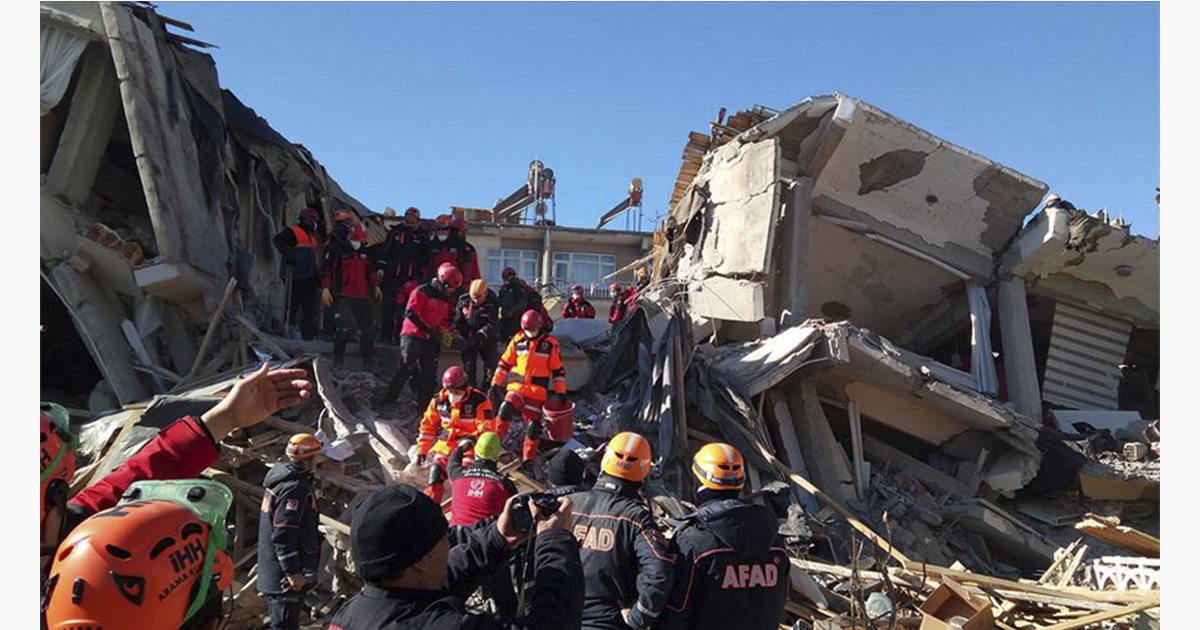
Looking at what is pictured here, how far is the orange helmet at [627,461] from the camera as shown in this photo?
3.72m

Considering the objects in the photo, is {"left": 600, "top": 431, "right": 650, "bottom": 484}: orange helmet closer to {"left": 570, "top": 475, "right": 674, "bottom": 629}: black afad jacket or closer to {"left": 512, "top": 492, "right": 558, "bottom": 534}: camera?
{"left": 570, "top": 475, "right": 674, "bottom": 629}: black afad jacket

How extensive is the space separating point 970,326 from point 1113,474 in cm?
329

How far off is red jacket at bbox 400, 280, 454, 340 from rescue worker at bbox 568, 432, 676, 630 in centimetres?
506

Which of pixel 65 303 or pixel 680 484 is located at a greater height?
pixel 65 303

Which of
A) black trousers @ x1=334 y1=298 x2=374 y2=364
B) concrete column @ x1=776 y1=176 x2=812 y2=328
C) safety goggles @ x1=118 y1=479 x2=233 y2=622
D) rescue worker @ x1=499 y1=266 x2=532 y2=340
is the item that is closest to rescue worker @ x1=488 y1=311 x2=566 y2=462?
rescue worker @ x1=499 y1=266 x2=532 y2=340

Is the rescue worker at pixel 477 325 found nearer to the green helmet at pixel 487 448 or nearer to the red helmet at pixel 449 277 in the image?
the red helmet at pixel 449 277

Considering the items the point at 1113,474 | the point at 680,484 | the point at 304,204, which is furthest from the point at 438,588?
the point at 304,204

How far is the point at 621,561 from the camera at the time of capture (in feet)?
11.4

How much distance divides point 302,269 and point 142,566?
8.41m

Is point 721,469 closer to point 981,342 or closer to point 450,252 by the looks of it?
point 450,252

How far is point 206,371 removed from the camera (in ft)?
27.8

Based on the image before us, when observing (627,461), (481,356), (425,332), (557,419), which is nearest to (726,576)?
(627,461)

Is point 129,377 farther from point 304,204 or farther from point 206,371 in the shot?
point 304,204

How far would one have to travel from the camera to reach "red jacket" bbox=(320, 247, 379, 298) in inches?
366
